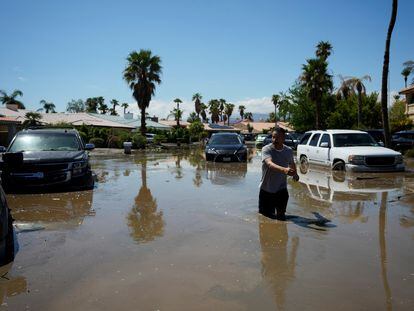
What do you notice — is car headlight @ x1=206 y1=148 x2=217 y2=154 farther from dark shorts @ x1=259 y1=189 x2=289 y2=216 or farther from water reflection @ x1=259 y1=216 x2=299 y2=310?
water reflection @ x1=259 y1=216 x2=299 y2=310

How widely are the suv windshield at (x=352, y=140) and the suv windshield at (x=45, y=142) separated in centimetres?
906

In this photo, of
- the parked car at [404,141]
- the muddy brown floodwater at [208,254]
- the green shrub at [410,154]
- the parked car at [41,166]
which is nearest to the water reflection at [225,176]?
the muddy brown floodwater at [208,254]

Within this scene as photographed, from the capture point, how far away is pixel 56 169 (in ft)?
31.9

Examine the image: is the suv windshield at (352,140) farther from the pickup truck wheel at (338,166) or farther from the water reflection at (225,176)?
the water reflection at (225,176)

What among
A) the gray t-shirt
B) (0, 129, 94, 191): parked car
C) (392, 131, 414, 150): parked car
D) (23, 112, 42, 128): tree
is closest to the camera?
the gray t-shirt

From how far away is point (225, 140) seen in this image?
20750 mm

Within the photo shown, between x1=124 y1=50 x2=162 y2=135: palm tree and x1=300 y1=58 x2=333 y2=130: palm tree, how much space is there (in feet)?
53.9

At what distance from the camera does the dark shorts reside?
6.84 metres

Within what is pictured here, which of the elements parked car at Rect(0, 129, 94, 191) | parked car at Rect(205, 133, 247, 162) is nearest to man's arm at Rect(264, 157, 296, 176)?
parked car at Rect(0, 129, 94, 191)

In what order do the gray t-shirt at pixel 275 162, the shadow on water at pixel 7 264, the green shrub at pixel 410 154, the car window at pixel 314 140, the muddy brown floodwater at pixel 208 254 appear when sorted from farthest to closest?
1. the green shrub at pixel 410 154
2. the car window at pixel 314 140
3. the gray t-shirt at pixel 275 162
4. the shadow on water at pixel 7 264
5. the muddy brown floodwater at pixel 208 254

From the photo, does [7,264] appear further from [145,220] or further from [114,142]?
[114,142]

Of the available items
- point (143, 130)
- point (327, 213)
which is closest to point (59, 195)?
point (327, 213)

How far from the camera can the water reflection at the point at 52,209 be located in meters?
6.94

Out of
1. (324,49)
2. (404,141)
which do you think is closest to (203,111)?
(324,49)
